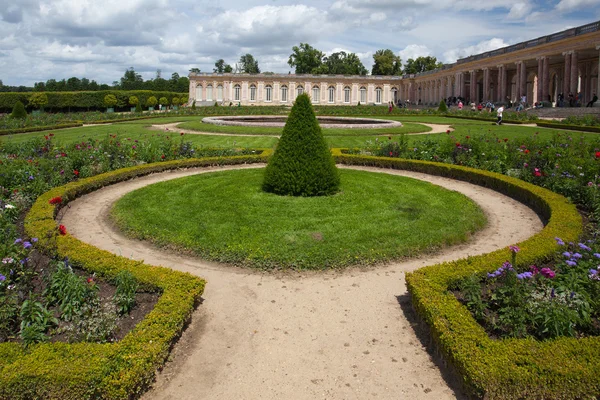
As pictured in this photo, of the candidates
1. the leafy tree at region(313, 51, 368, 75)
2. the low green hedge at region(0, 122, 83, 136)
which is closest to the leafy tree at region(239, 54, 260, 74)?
the leafy tree at region(313, 51, 368, 75)

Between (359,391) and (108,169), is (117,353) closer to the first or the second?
(359,391)

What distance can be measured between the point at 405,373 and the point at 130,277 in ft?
9.30

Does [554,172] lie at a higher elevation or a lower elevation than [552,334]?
higher

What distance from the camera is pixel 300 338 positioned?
15.0 feet

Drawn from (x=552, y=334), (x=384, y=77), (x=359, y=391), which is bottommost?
(x=359, y=391)

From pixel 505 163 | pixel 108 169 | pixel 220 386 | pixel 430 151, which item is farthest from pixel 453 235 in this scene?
pixel 108 169

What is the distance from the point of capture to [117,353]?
3.68 m

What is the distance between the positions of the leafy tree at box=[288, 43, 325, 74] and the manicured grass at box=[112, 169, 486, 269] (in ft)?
260

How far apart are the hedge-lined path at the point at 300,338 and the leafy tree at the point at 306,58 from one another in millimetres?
83234

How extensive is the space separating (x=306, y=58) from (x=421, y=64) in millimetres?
20871

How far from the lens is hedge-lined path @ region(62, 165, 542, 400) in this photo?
384 centimetres

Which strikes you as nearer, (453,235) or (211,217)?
(453,235)

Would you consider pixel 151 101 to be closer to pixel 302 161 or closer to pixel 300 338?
pixel 302 161

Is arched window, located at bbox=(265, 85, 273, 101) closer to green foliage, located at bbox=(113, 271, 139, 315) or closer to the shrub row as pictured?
the shrub row
